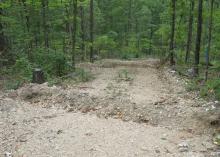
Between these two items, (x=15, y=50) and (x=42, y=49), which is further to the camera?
(x=15, y=50)

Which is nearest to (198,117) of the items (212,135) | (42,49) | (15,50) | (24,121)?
(212,135)

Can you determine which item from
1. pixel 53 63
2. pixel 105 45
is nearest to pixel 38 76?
pixel 53 63

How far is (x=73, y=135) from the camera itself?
980 centimetres

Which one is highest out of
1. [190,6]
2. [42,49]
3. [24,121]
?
[190,6]

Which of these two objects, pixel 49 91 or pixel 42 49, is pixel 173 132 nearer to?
pixel 49 91

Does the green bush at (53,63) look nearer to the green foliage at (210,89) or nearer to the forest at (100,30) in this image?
the forest at (100,30)

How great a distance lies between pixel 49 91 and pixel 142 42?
27.2 m

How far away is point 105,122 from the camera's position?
1087 cm

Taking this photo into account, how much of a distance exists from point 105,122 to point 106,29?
34.7 metres

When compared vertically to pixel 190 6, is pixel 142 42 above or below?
below

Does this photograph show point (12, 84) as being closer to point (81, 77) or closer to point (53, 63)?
point (53, 63)

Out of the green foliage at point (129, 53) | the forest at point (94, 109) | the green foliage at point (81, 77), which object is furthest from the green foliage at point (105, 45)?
the green foliage at point (81, 77)

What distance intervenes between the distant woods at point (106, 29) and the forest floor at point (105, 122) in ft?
15.4

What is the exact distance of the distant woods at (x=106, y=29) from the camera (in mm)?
19938
